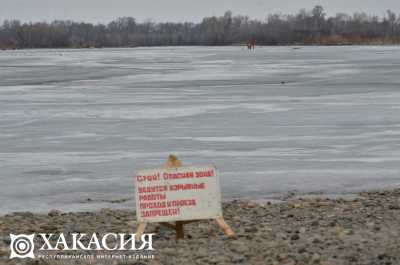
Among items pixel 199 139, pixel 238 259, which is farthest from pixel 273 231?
pixel 199 139

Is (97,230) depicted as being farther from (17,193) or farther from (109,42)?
(109,42)

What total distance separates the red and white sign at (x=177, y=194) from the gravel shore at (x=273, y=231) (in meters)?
0.28

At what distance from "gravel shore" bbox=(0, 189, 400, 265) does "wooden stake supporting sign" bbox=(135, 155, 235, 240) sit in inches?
9.6

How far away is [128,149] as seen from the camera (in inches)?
619

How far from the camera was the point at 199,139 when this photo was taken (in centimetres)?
1692

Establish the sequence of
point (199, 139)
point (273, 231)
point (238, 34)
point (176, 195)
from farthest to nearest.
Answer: point (238, 34), point (199, 139), point (273, 231), point (176, 195)

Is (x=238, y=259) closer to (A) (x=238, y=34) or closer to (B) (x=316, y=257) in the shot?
(B) (x=316, y=257)

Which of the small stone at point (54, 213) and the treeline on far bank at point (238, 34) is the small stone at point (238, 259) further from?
the treeline on far bank at point (238, 34)

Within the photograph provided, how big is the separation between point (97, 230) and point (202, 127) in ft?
32.4

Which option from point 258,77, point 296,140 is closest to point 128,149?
point 296,140

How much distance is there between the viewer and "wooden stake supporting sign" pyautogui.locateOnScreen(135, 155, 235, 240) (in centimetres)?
838

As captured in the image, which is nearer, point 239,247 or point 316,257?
point 316,257

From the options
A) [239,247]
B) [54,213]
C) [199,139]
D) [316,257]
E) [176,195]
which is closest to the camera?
[316,257]

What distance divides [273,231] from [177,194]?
1.13m
